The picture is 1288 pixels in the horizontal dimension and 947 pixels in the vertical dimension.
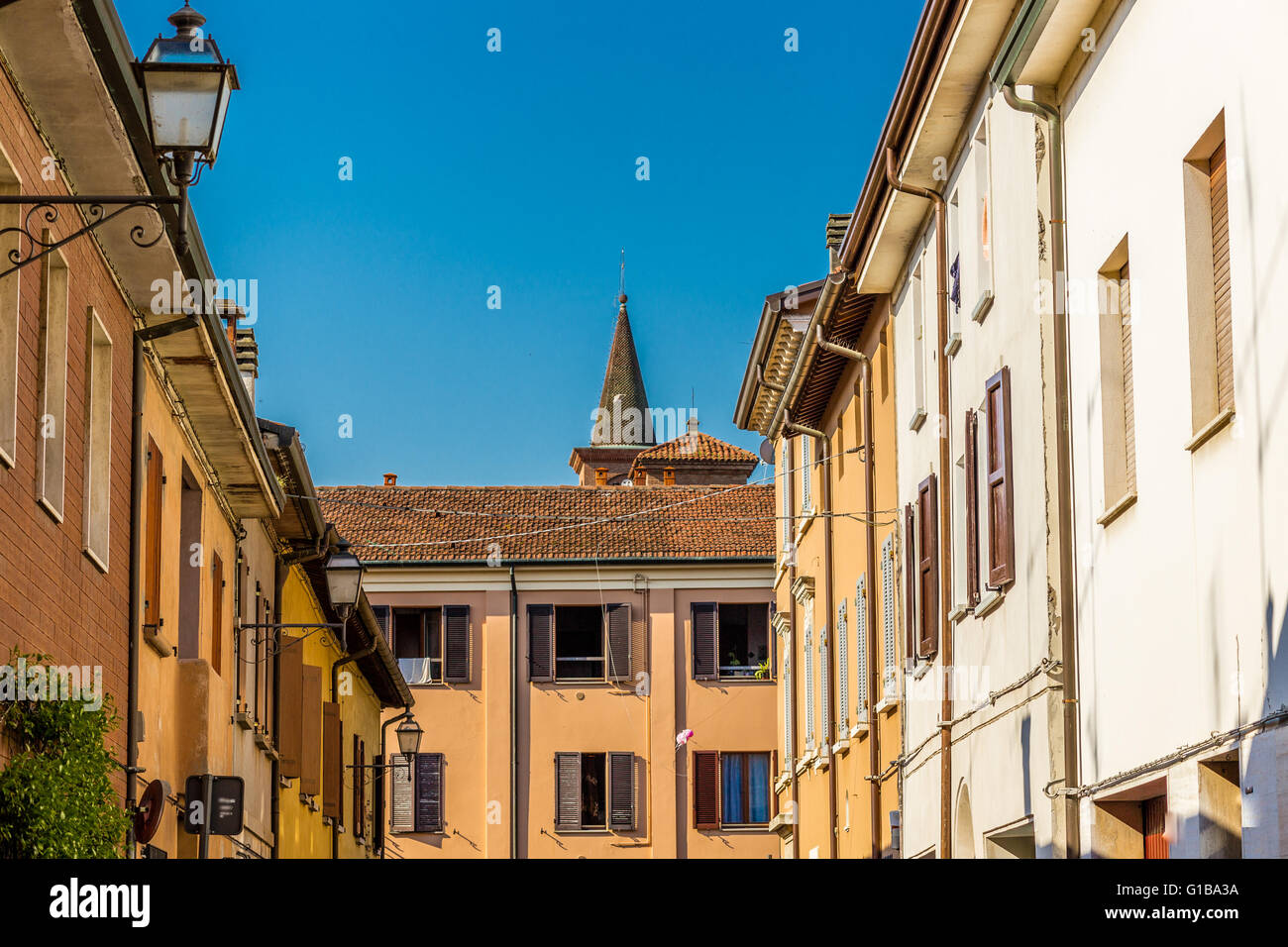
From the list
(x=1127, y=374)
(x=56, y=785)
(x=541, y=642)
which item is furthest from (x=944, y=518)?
(x=541, y=642)

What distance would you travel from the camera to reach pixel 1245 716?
30.1 ft

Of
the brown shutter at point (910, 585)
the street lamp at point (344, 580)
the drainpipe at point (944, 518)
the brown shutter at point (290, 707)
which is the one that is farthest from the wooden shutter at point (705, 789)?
the drainpipe at point (944, 518)

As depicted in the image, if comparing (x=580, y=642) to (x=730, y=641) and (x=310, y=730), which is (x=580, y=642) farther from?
(x=310, y=730)

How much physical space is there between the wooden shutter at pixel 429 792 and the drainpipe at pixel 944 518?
2753 cm

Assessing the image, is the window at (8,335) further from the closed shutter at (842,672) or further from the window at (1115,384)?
the closed shutter at (842,672)

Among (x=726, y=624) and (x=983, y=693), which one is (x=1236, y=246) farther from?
(x=726, y=624)

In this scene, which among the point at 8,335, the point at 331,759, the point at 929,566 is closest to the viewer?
the point at 8,335

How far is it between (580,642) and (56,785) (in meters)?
35.3

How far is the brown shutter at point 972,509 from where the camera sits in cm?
1570

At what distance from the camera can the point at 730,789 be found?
4359 centimetres

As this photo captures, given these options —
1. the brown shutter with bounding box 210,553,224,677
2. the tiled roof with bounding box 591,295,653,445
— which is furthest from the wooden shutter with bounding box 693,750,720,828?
the tiled roof with bounding box 591,295,653,445

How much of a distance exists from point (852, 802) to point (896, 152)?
9415 millimetres

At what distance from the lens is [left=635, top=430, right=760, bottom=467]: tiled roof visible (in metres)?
55.2
